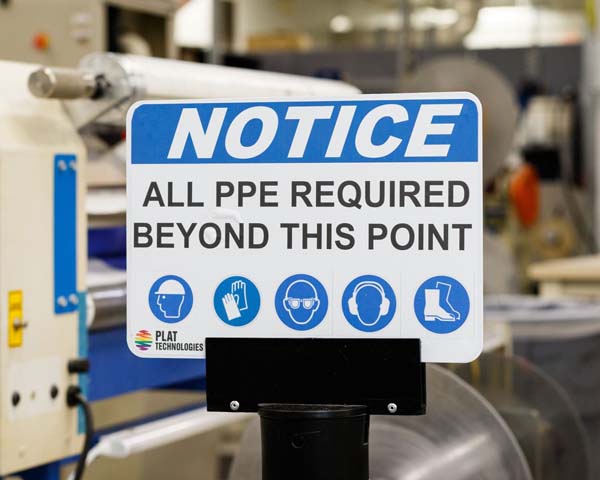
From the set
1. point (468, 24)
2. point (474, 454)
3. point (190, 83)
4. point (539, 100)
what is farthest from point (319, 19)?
point (474, 454)

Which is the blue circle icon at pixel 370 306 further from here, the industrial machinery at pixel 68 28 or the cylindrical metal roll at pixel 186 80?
the industrial machinery at pixel 68 28

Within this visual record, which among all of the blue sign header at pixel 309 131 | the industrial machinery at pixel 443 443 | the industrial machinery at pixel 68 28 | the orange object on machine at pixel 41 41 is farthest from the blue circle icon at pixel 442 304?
the orange object on machine at pixel 41 41

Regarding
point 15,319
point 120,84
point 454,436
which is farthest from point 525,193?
point 454,436

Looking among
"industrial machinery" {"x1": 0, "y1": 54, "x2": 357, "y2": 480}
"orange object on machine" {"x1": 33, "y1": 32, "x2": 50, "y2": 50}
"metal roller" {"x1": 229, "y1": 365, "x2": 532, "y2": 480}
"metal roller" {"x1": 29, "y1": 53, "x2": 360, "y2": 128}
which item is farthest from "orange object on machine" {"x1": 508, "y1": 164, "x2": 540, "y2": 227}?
"metal roller" {"x1": 229, "y1": 365, "x2": 532, "y2": 480}

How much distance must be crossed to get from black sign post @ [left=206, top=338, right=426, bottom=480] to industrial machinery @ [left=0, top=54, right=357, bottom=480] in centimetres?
76

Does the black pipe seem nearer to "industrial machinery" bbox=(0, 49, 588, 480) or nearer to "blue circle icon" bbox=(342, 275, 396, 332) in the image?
"blue circle icon" bbox=(342, 275, 396, 332)

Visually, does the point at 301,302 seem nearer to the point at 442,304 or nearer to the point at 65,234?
the point at 442,304

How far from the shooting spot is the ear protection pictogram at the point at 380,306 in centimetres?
104

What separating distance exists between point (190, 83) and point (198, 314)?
3.59 ft

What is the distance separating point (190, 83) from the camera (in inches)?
83.1

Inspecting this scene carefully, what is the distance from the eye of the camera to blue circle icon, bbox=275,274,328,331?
3.44 feet

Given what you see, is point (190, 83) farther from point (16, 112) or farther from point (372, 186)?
point (372, 186)

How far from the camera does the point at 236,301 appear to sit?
42.1 inches

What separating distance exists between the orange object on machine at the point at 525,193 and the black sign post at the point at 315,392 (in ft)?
19.5
